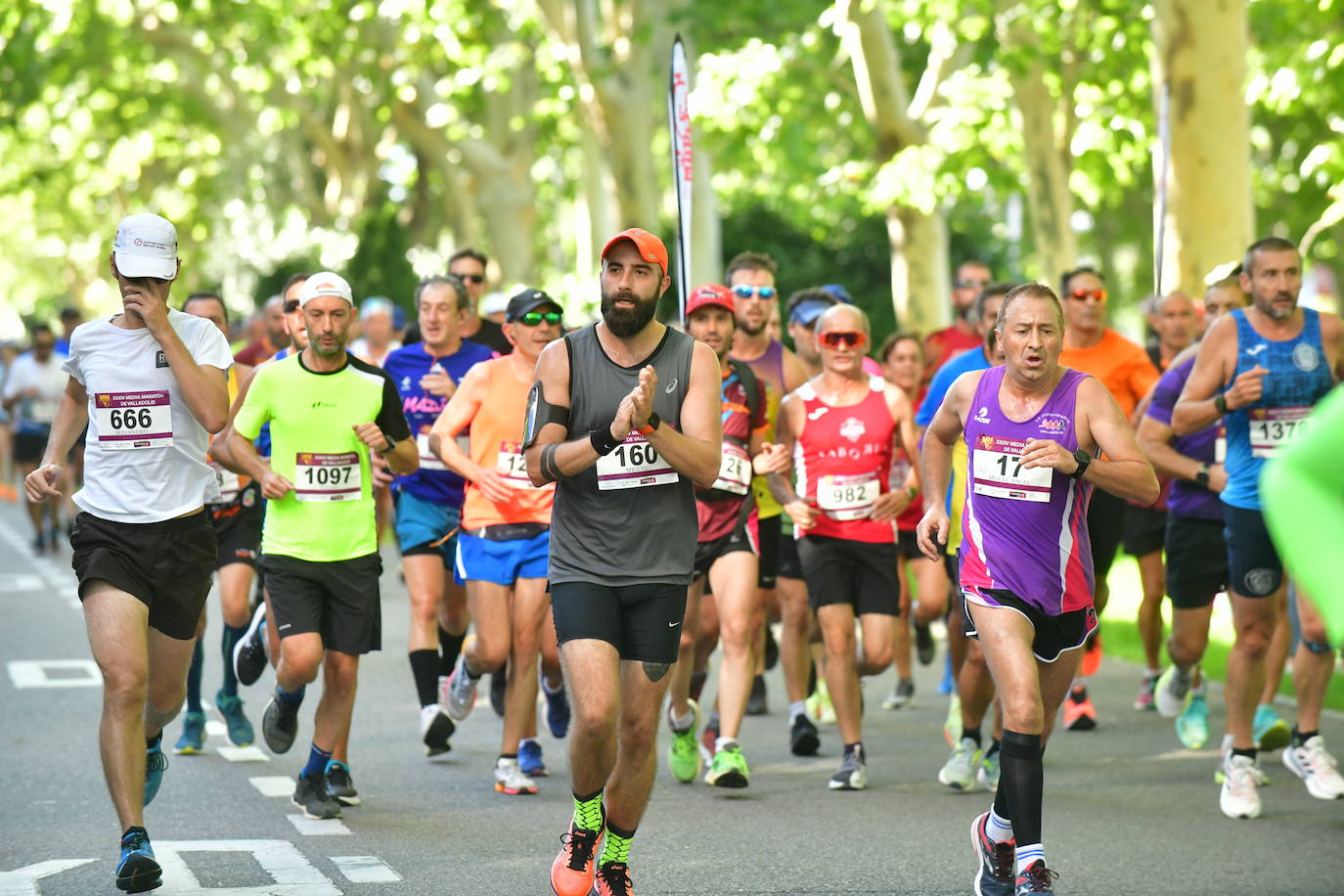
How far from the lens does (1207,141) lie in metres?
15.0

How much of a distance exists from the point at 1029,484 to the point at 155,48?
32395mm

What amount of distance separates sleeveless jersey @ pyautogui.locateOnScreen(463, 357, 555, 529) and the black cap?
22 centimetres

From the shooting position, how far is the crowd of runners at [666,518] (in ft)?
20.5

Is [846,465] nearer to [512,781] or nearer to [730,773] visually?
[730,773]

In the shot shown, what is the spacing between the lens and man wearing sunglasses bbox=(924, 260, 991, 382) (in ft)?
42.2

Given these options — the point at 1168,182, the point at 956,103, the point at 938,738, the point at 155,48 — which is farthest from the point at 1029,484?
the point at 155,48

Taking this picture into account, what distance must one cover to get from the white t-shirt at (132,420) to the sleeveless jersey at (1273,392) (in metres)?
4.06

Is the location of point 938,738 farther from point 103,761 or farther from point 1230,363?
point 103,761

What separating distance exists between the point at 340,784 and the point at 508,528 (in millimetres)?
1280

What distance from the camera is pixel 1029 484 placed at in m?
6.57

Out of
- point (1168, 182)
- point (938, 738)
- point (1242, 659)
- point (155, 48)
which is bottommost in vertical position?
point (938, 738)

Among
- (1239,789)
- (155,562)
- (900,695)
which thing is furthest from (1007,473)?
(900,695)

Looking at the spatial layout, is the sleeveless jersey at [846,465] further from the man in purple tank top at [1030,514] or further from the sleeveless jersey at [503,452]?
the man in purple tank top at [1030,514]

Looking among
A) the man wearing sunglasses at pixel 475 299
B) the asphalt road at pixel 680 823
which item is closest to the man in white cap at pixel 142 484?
the asphalt road at pixel 680 823
